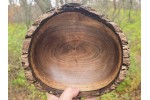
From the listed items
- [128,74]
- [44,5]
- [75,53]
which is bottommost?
[128,74]

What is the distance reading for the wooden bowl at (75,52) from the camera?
114 cm

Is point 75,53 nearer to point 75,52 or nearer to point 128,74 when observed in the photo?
point 75,52

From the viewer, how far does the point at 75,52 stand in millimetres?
1272

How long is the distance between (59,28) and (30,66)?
17 centimetres

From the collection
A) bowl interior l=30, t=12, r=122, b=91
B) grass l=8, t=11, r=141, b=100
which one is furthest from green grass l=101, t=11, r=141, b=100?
bowl interior l=30, t=12, r=122, b=91

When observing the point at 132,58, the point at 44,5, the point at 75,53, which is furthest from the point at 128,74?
the point at 44,5

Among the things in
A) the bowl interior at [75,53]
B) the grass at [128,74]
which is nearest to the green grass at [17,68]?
the grass at [128,74]

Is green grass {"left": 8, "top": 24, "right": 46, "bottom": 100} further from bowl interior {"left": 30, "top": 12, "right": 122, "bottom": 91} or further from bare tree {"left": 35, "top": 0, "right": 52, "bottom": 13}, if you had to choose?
bowl interior {"left": 30, "top": 12, "right": 122, "bottom": 91}

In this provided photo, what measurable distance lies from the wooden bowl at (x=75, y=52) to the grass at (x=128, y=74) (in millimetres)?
206

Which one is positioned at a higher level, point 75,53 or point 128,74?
point 75,53

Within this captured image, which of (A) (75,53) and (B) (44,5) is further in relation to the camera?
(B) (44,5)

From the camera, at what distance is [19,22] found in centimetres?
143
